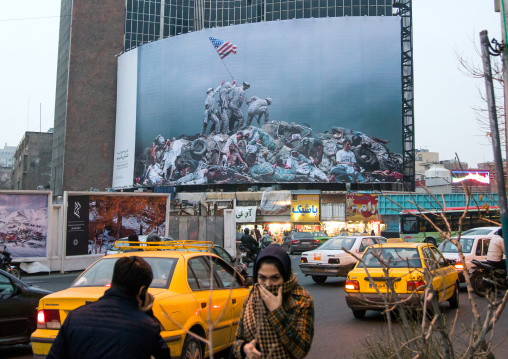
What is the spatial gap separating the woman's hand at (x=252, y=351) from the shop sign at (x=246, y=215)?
48.9 metres

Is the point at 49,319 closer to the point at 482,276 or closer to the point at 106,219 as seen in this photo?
the point at 482,276

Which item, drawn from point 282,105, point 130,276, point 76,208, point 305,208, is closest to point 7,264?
point 76,208

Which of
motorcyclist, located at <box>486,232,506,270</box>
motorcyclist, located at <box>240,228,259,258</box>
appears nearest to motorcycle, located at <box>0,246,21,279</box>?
motorcyclist, located at <box>240,228,259,258</box>

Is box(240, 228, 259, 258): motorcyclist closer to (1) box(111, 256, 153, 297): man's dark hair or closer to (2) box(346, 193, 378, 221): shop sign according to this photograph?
(1) box(111, 256, 153, 297): man's dark hair

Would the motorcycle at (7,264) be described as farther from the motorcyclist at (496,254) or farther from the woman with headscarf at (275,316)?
the woman with headscarf at (275,316)

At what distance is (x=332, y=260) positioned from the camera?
16172mm

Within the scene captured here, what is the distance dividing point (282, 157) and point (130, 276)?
5802 cm

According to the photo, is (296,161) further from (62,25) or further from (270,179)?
(62,25)

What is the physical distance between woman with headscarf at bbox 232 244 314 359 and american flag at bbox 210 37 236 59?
6321 centimetres

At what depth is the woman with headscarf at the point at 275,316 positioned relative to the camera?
3154mm

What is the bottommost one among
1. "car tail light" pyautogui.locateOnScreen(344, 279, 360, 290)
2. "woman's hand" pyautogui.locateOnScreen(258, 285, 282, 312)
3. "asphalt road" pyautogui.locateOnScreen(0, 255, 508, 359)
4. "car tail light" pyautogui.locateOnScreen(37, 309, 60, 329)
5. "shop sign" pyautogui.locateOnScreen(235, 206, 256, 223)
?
"asphalt road" pyautogui.locateOnScreen(0, 255, 508, 359)

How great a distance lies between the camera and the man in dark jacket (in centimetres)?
290

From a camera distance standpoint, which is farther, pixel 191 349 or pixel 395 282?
pixel 395 282

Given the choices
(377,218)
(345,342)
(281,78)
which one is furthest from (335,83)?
(345,342)
